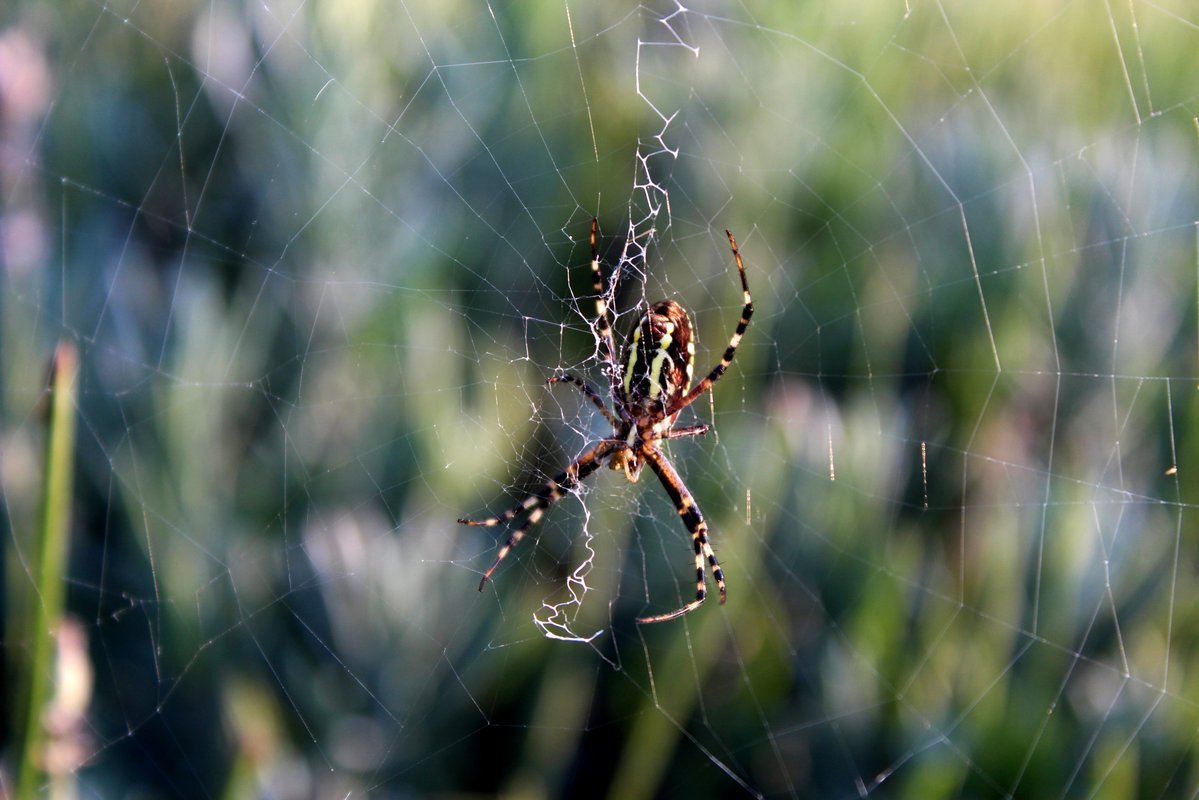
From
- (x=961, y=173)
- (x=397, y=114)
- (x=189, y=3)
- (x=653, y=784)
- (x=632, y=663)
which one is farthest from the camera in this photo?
(x=189, y=3)

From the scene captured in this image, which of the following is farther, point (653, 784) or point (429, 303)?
point (429, 303)

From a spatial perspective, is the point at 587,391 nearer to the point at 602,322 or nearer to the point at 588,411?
the point at 602,322

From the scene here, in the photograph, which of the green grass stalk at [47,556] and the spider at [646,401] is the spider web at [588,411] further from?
the green grass stalk at [47,556]

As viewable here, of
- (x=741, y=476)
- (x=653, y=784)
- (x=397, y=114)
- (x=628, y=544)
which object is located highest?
(x=397, y=114)

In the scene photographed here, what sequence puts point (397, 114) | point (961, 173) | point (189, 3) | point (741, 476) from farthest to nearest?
1. point (189, 3)
2. point (961, 173)
3. point (397, 114)
4. point (741, 476)

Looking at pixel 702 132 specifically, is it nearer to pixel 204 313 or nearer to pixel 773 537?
pixel 773 537

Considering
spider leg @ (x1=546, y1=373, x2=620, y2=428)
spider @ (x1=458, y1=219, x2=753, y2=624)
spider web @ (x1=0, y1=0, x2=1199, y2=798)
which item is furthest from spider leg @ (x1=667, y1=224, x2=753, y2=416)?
spider web @ (x1=0, y1=0, x2=1199, y2=798)

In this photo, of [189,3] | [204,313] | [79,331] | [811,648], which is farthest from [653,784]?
[189,3]

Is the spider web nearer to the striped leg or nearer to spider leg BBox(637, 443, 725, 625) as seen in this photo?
spider leg BBox(637, 443, 725, 625)
